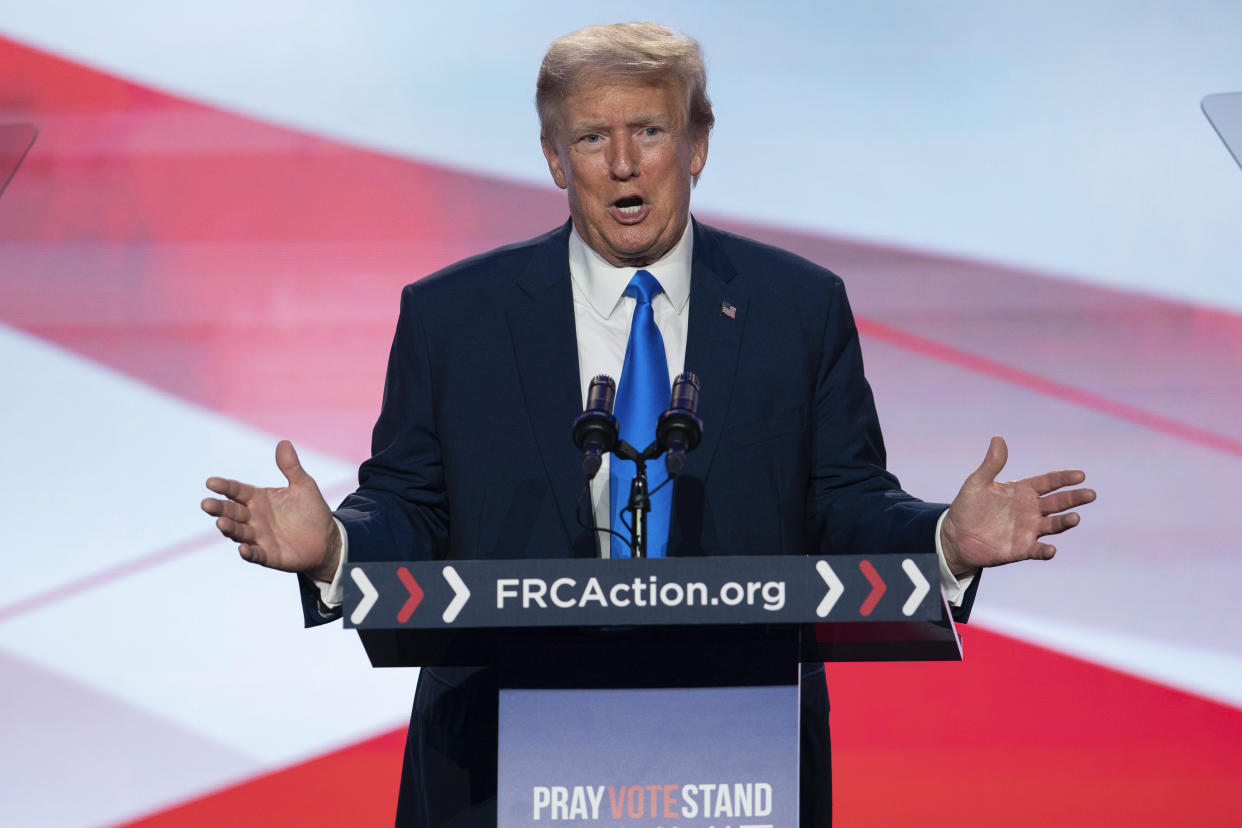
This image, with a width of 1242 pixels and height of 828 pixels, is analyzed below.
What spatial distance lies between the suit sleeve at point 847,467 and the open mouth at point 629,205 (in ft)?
1.19

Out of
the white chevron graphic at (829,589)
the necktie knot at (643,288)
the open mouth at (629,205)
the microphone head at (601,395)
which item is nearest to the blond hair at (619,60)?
the open mouth at (629,205)

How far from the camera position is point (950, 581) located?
72.9 inches

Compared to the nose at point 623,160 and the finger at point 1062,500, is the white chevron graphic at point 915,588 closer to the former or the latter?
the finger at point 1062,500

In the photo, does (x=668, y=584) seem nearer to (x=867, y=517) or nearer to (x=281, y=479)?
(x=867, y=517)

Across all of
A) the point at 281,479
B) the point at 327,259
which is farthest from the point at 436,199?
the point at 281,479

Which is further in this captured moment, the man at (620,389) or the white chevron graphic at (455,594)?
the man at (620,389)

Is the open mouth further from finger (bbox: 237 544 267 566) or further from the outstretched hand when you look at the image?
finger (bbox: 237 544 267 566)

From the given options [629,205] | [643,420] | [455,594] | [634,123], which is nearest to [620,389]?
[643,420]

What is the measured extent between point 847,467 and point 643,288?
43cm

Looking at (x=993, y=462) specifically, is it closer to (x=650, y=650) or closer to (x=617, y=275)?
(x=650, y=650)

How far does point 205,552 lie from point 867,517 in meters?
2.06

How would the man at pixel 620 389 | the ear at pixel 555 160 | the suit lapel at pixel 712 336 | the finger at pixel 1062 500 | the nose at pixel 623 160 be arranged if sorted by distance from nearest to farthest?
the finger at pixel 1062 500 → the man at pixel 620 389 → the suit lapel at pixel 712 336 → the nose at pixel 623 160 → the ear at pixel 555 160

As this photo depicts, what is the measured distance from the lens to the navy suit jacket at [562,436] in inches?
79.3

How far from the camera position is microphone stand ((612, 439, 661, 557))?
5.39ft
